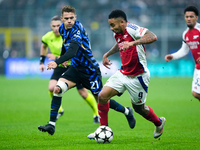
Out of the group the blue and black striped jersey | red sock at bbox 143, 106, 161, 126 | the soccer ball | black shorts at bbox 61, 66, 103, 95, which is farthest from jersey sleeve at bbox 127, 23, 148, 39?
the soccer ball

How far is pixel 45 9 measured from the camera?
3312 centimetres

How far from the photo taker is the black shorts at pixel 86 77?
302 inches

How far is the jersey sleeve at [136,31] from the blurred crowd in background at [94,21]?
22644 mm

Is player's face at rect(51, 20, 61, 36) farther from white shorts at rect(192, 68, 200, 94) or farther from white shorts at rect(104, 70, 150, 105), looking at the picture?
white shorts at rect(192, 68, 200, 94)

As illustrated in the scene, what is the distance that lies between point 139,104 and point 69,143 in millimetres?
1437

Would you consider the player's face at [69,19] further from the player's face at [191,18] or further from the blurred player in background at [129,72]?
the player's face at [191,18]

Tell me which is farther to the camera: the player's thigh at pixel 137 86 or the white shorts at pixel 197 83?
the white shorts at pixel 197 83

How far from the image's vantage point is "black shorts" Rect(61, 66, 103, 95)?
302 inches

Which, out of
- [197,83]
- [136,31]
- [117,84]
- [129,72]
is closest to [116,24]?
[136,31]

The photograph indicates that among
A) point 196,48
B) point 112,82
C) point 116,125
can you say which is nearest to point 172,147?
point 112,82

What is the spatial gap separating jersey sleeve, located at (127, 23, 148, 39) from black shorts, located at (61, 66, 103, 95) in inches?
63.1

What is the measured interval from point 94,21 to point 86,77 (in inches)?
942

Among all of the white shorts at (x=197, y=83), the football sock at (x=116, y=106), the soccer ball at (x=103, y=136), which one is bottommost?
the soccer ball at (x=103, y=136)

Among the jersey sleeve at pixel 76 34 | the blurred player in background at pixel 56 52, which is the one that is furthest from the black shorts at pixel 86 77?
the blurred player in background at pixel 56 52
